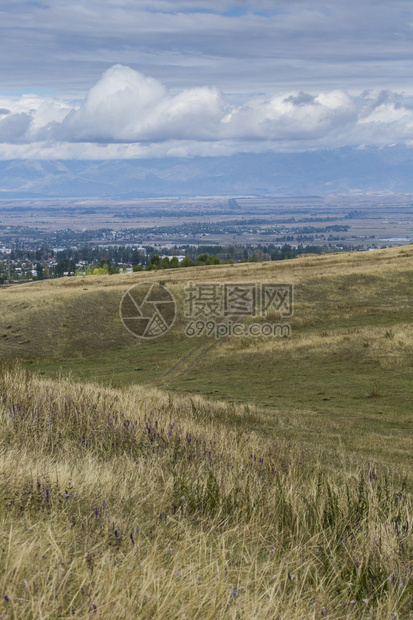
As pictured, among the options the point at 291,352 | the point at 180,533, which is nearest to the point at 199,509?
the point at 180,533

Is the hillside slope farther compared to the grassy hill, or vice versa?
the hillside slope

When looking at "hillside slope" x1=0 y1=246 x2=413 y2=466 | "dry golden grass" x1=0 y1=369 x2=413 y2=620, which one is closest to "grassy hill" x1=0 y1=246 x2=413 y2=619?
"dry golden grass" x1=0 y1=369 x2=413 y2=620

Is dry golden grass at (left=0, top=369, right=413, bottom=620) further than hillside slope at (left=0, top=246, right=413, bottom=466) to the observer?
No

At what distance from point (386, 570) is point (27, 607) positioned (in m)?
3.43

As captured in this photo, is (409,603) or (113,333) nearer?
(409,603)

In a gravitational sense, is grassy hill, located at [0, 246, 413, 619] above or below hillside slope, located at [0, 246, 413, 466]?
above

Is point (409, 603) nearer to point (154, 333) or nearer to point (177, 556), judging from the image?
point (177, 556)

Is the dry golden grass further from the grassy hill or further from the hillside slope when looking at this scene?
the hillside slope

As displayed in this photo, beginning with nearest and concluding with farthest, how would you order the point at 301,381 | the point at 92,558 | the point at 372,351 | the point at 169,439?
the point at 92,558 < the point at 169,439 < the point at 301,381 < the point at 372,351

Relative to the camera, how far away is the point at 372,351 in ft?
100

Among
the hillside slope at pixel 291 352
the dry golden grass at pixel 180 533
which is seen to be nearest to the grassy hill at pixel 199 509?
the dry golden grass at pixel 180 533

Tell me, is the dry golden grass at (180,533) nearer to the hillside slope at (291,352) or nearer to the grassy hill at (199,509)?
the grassy hill at (199,509)

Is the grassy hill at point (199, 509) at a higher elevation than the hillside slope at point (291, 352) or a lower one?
higher

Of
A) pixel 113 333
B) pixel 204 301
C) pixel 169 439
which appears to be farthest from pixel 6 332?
pixel 169 439
